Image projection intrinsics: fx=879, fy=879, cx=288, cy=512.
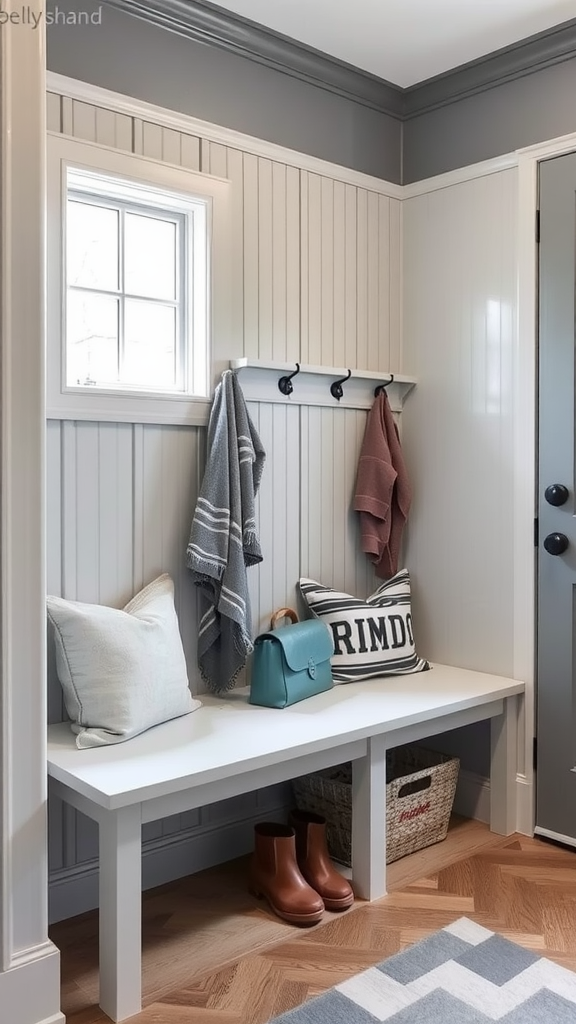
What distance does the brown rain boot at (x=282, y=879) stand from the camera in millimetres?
2268

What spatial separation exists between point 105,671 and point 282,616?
0.74 meters

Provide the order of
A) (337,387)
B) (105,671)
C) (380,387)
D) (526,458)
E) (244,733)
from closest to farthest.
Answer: (105,671) → (244,733) → (526,458) → (337,387) → (380,387)

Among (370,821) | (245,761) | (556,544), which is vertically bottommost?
(370,821)

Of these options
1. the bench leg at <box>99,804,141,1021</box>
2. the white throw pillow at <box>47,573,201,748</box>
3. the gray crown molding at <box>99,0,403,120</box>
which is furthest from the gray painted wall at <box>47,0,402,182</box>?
the bench leg at <box>99,804,141,1021</box>

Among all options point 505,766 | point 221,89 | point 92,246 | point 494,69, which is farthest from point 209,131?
point 505,766

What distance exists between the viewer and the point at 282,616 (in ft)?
9.00

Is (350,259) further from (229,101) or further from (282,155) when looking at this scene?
(229,101)

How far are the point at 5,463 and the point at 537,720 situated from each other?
1.86m

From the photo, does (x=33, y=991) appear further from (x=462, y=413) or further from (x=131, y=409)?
(x=462, y=413)

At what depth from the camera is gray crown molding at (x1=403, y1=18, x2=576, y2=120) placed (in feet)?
8.73

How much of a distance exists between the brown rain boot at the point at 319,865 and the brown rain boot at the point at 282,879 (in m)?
0.06

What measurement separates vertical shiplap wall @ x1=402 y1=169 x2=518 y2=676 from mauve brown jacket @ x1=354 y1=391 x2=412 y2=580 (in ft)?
0.30

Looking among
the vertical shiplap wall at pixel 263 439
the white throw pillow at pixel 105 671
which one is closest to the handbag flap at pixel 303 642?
the vertical shiplap wall at pixel 263 439

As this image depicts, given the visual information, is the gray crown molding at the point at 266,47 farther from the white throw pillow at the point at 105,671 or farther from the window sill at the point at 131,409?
the white throw pillow at the point at 105,671
